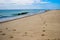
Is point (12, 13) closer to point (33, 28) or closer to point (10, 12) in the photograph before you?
point (10, 12)

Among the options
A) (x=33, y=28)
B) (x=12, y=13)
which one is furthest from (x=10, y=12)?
(x=33, y=28)

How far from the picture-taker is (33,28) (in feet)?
6.86

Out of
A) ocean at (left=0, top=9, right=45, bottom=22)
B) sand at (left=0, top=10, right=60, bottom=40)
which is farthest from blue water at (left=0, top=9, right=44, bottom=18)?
sand at (left=0, top=10, right=60, bottom=40)

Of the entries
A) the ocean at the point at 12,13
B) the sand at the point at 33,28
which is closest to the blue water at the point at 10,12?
the ocean at the point at 12,13

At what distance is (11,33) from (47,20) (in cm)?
62

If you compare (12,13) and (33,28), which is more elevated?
(12,13)

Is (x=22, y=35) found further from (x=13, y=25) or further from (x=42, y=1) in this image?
(x=42, y=1)

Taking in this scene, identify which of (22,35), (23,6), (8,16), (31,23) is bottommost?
(22,35)

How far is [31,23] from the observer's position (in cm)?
214

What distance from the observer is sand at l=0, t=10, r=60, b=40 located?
1930 millimetres

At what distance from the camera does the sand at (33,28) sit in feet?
6.33

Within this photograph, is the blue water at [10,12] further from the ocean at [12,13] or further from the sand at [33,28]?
the sand at [33,28]

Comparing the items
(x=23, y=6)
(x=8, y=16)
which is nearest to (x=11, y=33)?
(x=8, y=16)

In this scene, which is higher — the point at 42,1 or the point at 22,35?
the point at 42,1
